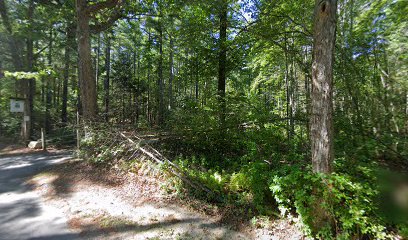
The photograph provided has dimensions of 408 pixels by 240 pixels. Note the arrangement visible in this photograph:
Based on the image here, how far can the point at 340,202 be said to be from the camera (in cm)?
330

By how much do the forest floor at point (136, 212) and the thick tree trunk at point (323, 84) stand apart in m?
1.40

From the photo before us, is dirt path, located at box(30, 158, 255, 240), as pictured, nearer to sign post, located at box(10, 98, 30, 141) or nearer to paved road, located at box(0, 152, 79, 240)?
paved road, located at box(0, 152, 79, 240)

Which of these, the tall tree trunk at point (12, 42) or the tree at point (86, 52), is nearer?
the tree at point (86, 52)

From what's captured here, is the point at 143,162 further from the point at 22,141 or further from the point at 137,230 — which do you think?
the point at 22,141

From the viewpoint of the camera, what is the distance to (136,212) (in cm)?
475

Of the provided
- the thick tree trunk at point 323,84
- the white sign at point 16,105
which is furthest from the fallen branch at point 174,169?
the white sign at point 16,105

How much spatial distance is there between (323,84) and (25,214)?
6.39 metres

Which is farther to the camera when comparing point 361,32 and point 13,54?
point 13,54

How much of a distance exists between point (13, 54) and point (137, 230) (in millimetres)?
15994

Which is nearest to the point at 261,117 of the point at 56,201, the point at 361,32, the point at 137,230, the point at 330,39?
the point at 330,39

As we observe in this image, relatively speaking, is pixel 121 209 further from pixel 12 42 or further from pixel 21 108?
pixel 12 42

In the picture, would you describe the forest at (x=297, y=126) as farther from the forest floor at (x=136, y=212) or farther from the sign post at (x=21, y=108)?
the sign post at (x=21, y=108)

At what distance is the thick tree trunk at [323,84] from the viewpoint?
3320mm

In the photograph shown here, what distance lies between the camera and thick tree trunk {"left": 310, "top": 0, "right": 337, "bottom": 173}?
3.32 meters
